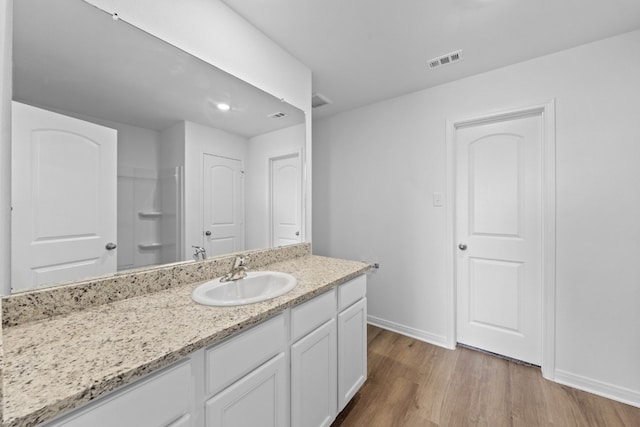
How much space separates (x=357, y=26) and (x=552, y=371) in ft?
8.87

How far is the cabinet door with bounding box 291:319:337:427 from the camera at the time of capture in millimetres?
1149

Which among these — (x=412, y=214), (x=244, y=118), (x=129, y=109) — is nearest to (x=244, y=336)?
(x=129, y=109)


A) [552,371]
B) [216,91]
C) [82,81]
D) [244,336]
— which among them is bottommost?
[552,371]

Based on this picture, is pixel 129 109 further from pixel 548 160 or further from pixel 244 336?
pixel 548 160

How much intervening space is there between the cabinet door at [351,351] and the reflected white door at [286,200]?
69 cm

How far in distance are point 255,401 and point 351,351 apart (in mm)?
738

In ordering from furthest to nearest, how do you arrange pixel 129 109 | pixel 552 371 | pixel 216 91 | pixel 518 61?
pixel 518 61, pixel 552 371, pixel 216 91, pixel 129 109

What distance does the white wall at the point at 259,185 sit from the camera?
165 cm

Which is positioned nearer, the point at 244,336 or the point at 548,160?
the point at 244,336

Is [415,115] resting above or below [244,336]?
above

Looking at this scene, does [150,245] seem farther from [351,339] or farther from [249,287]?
[351,339]

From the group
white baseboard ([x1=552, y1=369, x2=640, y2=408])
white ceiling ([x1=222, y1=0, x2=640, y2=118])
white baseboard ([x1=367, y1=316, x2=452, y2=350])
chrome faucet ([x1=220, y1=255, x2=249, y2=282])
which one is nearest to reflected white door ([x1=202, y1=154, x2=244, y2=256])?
chrome faucet ([x1=220, y1=255, x2=249, y2=282])

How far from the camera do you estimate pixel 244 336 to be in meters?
0.93

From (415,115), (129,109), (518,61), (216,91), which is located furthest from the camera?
(415,115)
